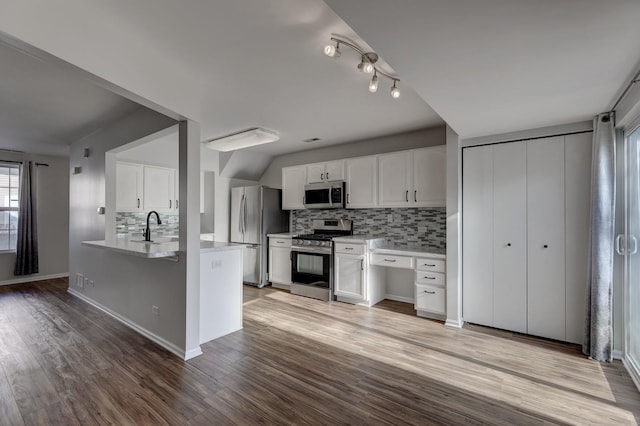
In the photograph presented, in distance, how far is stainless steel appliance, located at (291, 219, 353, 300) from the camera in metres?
4.39

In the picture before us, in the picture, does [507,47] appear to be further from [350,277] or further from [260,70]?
[350,277]

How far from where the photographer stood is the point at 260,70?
7.84ft

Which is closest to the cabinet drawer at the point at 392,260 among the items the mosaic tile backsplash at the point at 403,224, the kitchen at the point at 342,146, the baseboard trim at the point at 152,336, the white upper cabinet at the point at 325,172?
the kitchen at the point at 342,146

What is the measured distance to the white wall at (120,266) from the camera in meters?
2.75

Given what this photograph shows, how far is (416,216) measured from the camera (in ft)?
14.1

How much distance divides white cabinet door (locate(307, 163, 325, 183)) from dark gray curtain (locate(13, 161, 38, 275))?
5.24 meters

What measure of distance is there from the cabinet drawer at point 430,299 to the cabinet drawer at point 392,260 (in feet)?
0.99

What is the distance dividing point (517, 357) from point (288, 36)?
3.28 metres

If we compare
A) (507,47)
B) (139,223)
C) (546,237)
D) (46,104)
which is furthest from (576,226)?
(139,223)

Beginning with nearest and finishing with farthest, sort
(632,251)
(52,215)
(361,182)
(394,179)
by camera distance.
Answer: (632,251), (394,179), (361,182), (52,215)

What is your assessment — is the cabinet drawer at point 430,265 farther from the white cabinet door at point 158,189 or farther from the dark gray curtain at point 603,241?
the white cabinet door at point 158,189

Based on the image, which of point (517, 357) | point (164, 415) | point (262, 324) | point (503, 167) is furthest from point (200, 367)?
point (503, 167)

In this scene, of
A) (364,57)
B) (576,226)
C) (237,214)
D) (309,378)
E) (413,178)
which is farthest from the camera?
(237,214)

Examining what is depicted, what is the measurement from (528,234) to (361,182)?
88.2 inches
